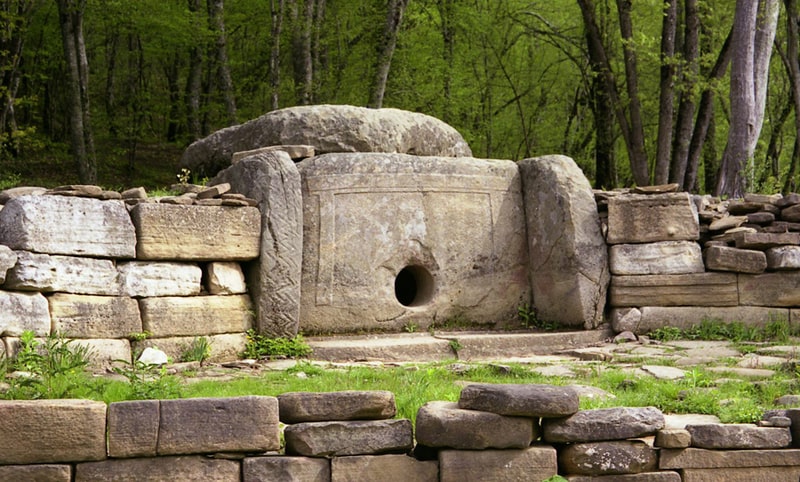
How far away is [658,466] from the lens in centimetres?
594

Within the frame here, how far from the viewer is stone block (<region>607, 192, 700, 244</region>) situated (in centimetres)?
1079

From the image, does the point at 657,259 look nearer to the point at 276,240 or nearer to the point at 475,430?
the point at 276,240

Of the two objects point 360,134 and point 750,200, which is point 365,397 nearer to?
point 360,134

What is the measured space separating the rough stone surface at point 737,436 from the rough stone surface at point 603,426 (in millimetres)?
296

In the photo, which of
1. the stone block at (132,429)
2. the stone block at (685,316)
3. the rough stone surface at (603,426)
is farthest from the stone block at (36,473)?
the stone block at (685,316)

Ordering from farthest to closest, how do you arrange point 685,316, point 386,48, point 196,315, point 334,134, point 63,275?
1. point 386,48
2. point 334,134
3. point 685,316
4. point 196,315
5. point 63,275

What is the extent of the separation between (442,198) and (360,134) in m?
1.20

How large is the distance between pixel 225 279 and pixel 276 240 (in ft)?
2.14

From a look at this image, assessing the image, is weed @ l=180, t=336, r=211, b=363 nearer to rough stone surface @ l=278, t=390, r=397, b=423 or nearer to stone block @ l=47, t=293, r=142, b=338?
stone block @ l=47, t=293, r=142, b=338

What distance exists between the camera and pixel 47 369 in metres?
7.18

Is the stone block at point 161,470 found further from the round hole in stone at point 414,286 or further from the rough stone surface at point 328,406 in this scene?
the round hole in stone at point 414,286

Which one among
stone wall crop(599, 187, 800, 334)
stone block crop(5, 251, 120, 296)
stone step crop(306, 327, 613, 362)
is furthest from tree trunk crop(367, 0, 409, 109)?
stone block crop(5, 251, 120, 296)

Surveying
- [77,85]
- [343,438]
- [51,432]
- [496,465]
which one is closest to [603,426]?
[496,465]

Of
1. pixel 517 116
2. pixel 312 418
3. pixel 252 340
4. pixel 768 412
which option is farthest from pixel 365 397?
pixel 517 116
